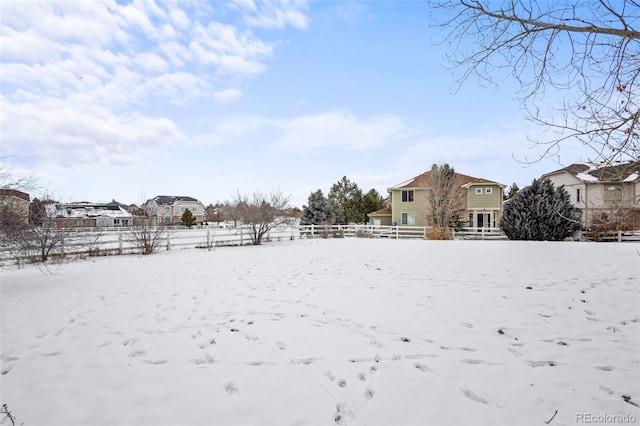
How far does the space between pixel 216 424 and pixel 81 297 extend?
5288mm

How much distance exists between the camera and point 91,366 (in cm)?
307

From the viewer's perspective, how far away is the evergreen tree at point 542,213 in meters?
15.2

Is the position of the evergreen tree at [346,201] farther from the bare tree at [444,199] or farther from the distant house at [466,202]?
the bare tree at [444,199]

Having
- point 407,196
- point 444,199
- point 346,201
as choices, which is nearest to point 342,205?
point 346,201

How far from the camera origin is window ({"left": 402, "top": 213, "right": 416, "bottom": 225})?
25920mm

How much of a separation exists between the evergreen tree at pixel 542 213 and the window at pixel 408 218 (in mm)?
9677

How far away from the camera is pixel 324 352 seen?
10.8 feet

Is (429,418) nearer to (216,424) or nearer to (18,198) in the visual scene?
(216,424)

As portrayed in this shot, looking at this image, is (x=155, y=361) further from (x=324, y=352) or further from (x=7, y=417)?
(x=324, y=352)

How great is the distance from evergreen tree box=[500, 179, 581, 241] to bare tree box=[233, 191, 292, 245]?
13183 millimetres

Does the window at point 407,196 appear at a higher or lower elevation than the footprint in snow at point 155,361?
Result: higher

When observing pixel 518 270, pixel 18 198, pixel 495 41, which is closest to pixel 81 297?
pixel 18 198

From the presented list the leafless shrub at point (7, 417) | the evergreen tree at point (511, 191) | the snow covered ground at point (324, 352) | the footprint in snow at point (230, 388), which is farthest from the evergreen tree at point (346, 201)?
the leafless shrub at point (7, 417)

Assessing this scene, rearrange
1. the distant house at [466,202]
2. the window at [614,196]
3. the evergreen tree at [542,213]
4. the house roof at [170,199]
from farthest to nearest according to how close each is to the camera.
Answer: the house roof at [170,199], the distant house at [466,202], the evergreen tree at [542,213], the window at [614,196]
